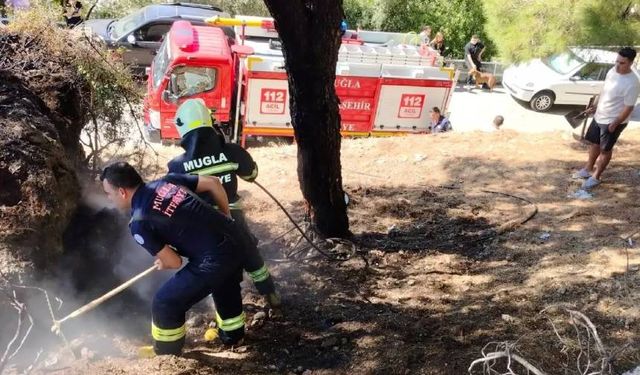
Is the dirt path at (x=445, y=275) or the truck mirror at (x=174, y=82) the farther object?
the truck mirror at (x=174, y=82)

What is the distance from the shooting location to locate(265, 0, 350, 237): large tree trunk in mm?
3980

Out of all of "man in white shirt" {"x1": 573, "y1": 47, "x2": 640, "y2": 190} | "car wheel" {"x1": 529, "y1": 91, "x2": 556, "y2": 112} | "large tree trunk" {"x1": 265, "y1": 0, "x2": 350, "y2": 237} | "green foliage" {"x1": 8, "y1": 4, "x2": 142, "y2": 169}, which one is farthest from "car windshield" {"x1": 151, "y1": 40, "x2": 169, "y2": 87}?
"car wheel" {"x1": 529, "y1": 91, "x2": 556, "y2": 112}

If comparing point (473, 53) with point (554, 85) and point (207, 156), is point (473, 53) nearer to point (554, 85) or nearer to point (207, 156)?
point (554, 85)

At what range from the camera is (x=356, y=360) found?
3512 mm

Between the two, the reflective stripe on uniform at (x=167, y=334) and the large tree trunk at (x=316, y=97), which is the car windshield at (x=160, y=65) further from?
the reflective stripe on uniform at (x=167, y=334)

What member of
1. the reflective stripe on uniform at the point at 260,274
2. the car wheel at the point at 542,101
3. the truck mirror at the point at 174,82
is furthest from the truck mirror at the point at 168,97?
the car wheel at the point at 542,101

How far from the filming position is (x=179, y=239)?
11.0ft

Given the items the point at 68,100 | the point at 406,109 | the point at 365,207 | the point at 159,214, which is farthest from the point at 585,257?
the point at 406,109

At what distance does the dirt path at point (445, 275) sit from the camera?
3.45 meters

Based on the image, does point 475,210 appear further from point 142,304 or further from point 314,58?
point 142,304

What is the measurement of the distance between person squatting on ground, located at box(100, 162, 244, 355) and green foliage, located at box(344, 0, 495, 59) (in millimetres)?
12477

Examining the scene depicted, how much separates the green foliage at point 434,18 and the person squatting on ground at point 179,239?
40.9 ft

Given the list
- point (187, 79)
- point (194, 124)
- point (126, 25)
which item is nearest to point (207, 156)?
point (194, 124)

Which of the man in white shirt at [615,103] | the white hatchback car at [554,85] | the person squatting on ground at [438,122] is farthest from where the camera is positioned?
the white hatchback car at [554,85]
